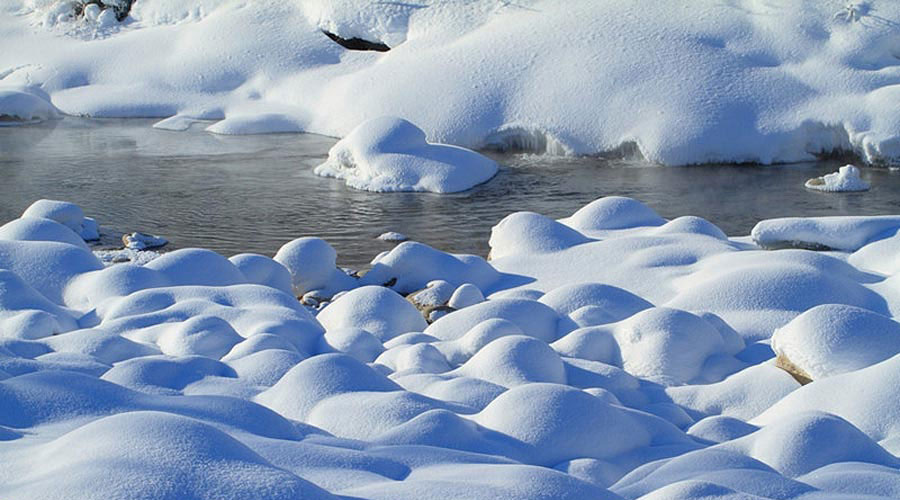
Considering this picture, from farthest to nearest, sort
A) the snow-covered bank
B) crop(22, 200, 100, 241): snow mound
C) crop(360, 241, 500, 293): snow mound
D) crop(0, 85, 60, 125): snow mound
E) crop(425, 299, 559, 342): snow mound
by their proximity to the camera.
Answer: crop(0, 85, 60, 125): snow mound, the snow-covered bank, crop(22, 200, 100, 241): snow mound, crop(360, 241, 500, 293): snow mound, crop(425, 299, 559, 342): snow mound

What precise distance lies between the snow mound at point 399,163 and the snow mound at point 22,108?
688 cm

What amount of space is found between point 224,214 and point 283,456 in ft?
30.1

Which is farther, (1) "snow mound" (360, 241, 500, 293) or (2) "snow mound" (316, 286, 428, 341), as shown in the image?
(1) "snow mound" (360, 241, 500, 293)

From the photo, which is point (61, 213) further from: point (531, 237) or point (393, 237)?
point (531, 237)

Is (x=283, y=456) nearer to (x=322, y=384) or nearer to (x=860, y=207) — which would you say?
(x=322, y=384)

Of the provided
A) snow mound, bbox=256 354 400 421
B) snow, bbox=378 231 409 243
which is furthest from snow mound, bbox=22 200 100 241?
snow mound, bbox=256 354 400 421

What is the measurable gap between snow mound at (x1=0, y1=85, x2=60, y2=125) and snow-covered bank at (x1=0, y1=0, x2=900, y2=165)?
0.54 metres

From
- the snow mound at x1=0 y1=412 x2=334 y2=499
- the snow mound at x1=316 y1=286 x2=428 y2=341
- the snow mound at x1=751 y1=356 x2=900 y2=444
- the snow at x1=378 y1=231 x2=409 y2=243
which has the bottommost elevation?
the snow at x1=378 y1=231 x2=409 y2=243

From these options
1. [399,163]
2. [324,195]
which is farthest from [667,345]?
[399,163]

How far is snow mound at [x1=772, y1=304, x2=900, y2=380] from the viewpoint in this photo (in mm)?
5703

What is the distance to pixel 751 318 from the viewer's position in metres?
7.04

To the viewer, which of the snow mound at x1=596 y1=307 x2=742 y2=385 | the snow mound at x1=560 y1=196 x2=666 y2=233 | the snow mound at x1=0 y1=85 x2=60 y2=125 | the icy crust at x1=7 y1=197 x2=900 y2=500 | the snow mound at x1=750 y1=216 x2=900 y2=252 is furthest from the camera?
the snow mound at x1=0 y1=85 x2=60 y2=125

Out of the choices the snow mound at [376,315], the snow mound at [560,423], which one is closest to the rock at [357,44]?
the snow mound at [376,315]

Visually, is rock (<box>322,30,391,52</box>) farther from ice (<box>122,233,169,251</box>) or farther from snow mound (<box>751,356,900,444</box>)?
snow mound (<box>751,356,900,444</box>)
